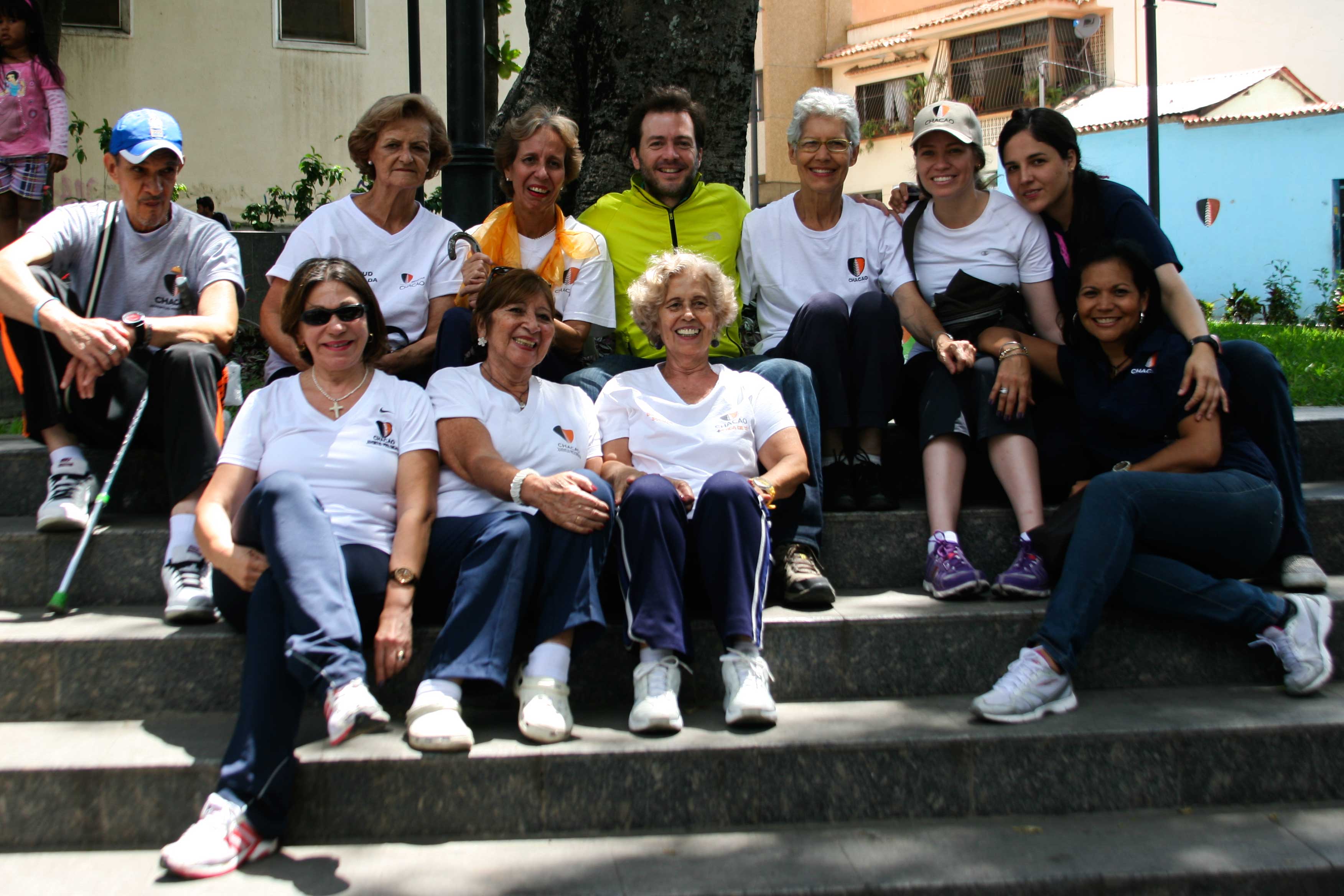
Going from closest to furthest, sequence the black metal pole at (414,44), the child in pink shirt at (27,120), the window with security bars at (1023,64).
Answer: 1. the child in pink shirt at (27,120)
2. the black metal pole at (414,44)
3. the window with security bars at (1023,64)

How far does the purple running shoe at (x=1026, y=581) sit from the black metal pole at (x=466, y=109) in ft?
8.70

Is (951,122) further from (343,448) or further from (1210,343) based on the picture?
(343,448)

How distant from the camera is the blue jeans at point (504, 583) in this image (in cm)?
316

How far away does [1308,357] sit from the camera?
8.62 m

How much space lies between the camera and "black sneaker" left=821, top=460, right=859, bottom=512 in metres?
4.18

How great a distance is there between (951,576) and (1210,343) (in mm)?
1174

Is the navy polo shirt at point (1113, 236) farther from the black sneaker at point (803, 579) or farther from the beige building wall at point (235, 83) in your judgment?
the beige building wall at point (235, 83)

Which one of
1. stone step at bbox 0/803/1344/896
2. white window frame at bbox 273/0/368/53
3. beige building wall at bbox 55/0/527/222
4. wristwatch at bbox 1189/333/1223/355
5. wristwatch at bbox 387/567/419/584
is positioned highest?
white window frame at bbox 273/0/368/53

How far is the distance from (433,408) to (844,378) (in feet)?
4.96

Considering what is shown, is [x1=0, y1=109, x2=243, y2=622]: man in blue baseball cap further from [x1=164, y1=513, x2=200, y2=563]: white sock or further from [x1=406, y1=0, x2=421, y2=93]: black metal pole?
[x1=406, y1=0, x2=421, y2=93]: black metal pole

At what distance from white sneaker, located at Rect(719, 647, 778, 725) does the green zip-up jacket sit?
57.4 inches

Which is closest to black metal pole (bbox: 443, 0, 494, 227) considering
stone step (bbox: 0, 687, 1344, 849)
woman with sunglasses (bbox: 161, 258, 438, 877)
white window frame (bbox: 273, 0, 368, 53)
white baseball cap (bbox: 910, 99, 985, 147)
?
woman with sunglasses (bbox: 161, 258, 438, 877)

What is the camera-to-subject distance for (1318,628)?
3.42 meters

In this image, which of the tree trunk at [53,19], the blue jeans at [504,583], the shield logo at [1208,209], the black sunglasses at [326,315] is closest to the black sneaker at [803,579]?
the blue jeans at [504,583]
